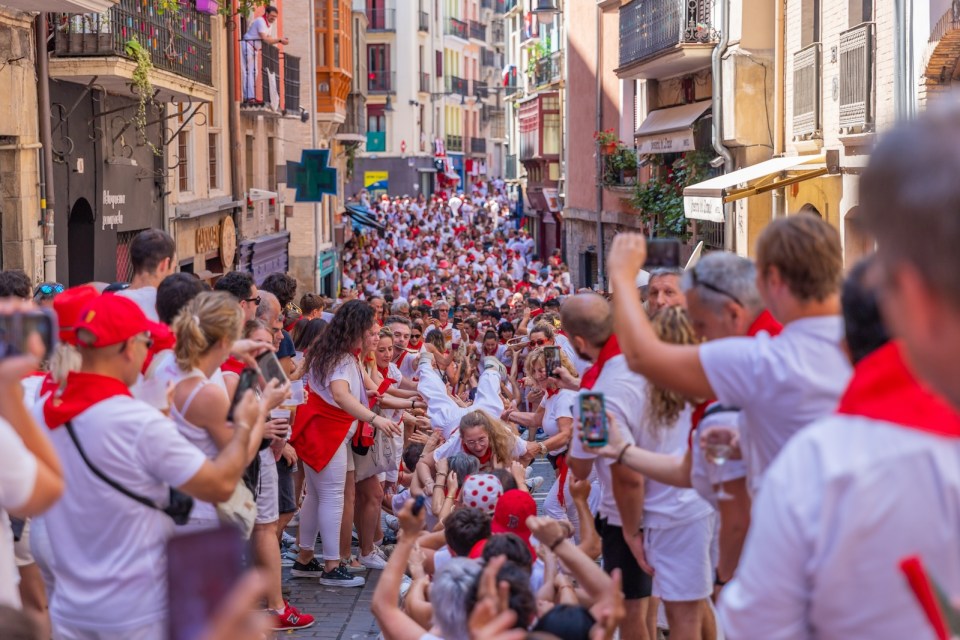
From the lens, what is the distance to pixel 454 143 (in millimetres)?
87250

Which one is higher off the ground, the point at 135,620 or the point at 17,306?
the point at 17,306

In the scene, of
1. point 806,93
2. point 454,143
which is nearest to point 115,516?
point 806,93

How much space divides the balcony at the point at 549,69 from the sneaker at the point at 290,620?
41415mm

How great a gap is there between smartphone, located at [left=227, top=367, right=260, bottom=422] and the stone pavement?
3051 millimetres

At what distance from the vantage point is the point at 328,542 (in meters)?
9.38

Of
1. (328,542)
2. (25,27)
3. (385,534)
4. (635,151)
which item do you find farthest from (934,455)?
(635,151)

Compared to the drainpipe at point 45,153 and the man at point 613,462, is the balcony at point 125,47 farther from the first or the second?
the man at point 613,462

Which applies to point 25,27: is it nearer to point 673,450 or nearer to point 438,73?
point 673,450

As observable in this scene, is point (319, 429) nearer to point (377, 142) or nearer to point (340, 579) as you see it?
point (340, 579)

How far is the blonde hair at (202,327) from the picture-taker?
5594 millimetres

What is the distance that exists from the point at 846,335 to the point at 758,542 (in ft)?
3.62

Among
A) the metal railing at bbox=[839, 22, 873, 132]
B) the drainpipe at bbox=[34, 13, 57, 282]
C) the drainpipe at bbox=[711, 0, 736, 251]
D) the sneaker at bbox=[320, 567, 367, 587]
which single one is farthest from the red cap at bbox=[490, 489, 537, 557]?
the drainpipe at bbox=[711, 0, 736, 251]

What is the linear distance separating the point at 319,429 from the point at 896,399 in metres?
7.19

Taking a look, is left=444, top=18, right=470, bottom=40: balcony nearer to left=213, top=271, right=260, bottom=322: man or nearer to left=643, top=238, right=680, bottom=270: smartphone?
left=213, top=271, right=260, bottom=322: man
